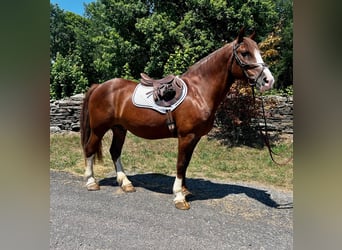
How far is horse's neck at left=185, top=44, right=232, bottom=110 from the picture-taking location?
124 inches

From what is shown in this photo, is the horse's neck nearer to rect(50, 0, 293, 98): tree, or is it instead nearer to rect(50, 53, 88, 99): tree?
rect(50, 0, 293, 98): tree

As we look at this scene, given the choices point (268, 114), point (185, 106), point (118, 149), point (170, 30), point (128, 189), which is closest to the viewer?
point (185, 106)

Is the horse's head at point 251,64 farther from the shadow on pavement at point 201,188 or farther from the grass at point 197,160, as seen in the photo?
the grass at point 197,160

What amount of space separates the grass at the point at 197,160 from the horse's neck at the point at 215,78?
2.07 meters

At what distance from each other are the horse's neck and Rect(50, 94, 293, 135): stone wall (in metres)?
4.07

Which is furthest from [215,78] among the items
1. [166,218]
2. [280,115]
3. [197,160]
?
[280,115]

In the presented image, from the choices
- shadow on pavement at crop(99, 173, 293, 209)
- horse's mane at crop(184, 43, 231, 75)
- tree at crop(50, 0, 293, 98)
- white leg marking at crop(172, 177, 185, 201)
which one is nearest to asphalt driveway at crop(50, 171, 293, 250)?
shadow on pavement at crop(99, 173, 293, 209)

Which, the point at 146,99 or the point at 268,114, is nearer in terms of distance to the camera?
the point at 146,99

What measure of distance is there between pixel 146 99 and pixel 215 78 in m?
0.86

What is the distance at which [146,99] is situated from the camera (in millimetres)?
3408

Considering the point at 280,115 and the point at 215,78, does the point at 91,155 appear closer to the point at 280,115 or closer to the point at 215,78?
the point at 215,78
